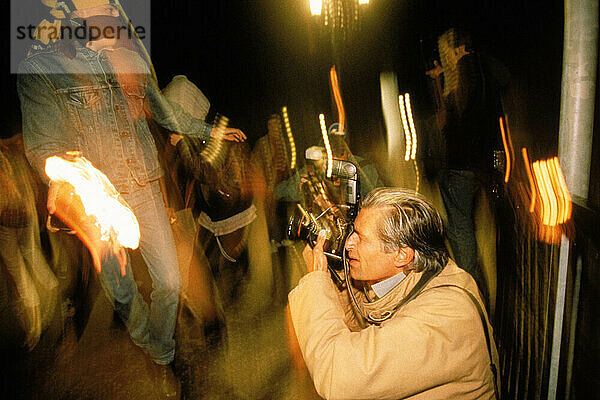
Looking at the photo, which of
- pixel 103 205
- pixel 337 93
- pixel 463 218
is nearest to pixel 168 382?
pixel 103 205

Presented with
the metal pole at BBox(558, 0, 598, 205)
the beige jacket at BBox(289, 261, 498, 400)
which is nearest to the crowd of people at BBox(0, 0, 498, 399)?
the beige jacket at BBox(289, 261, 498, 400)

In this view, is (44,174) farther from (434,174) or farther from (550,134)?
(550,134)

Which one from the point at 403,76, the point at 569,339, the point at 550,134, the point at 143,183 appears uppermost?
the point at 403,76

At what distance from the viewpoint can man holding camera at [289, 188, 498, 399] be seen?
1.34 metres

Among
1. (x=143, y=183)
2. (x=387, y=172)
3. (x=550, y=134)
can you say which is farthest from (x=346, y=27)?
(x=143, y=183)

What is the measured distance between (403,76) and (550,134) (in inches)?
128

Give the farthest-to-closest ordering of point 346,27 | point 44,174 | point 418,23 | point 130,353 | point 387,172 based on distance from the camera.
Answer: point 346,27, point 418,23, point 387,172, point 130,353, point 44,174

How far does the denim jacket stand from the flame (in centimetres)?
7

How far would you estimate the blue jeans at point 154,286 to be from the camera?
2.73 metres

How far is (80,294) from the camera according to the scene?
13.6ft

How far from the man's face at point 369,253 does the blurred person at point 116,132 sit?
4.93 feet

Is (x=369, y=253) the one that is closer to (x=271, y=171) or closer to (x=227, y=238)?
(x=227, y=238)

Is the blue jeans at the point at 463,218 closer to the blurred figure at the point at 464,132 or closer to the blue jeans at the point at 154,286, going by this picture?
the blurred figure at the point at 464,132

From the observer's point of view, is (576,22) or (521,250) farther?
(521,250)
